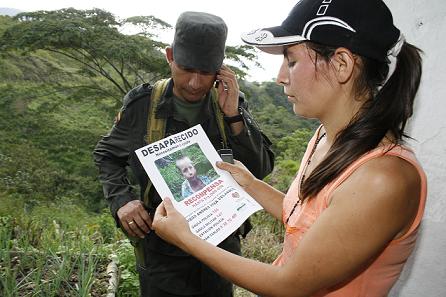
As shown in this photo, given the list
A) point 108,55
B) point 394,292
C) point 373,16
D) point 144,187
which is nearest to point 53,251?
point 144,187

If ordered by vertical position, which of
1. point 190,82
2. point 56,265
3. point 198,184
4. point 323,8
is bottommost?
point 56,265

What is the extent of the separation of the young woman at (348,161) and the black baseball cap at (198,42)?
25.8 inches

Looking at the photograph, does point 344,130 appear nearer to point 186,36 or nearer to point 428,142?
point 428,142

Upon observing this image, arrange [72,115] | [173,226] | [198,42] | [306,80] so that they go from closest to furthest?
[306,80], [173,226], [198,42], [72,115]

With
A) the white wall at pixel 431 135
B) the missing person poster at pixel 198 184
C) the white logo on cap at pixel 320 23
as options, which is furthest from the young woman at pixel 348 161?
the white wall at pixel 431 135

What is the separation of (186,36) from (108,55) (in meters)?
8.20

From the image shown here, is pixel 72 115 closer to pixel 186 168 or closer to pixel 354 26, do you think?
pixel 186 168

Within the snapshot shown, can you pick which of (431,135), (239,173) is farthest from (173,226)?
(431,135)

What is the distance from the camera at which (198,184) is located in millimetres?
1556

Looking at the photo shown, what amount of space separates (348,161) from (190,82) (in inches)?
41.0

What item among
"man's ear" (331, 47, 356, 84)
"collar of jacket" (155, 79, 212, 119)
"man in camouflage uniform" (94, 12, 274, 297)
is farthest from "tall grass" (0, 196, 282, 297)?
"man's ear" (331, 47, 356, 84)

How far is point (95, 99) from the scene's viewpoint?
35.2ft

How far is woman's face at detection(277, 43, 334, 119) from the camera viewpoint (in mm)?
1076

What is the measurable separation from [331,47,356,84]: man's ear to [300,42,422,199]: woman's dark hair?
2 cm
